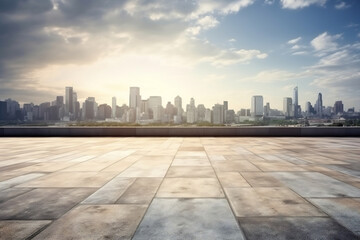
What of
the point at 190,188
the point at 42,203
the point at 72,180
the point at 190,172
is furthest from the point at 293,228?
the point at 72,180

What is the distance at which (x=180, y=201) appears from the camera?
16.9 feet

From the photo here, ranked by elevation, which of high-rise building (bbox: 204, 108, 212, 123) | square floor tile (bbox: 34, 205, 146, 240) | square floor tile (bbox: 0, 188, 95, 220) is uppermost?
high-rise building (bbox: 204, 108, 212, 123)

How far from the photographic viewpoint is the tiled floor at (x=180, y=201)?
384cm

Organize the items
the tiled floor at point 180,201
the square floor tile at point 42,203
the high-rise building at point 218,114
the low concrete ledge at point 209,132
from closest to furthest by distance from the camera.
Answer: the tiled floor at point 180,201, the square floor tile at point 42,203, the low concrete ledge at point 209,132, the high-rise building at point 218,114

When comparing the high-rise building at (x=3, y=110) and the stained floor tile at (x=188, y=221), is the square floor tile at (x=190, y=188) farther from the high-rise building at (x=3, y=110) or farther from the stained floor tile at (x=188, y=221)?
the high-rise building at (x=3, y=110)

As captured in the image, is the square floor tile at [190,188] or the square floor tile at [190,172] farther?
the square floor tile at [190,172]

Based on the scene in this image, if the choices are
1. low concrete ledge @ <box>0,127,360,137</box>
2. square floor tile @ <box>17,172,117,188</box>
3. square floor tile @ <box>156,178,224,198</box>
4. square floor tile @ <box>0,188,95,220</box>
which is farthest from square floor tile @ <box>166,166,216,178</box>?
low concrete ledge @ <box>0,127,360,137</box>

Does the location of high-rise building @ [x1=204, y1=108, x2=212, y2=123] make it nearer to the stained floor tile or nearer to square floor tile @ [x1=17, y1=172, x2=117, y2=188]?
square floor tile @ [x1=17, y1=172, x2=117, y2=188]

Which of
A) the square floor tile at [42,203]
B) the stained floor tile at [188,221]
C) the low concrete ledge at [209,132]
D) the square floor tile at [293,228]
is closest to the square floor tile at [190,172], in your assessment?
the stained floor tile at [188,221]

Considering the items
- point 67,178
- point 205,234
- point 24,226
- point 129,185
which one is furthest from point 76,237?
point 67,178

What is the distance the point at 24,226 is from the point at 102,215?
1.25m

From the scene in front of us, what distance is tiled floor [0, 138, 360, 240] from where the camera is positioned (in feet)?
12.6

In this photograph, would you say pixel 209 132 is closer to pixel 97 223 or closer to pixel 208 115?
pixel 97 223

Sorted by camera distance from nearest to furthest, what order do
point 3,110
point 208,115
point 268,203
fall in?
point 268,203
point 208,115
point 3,110
